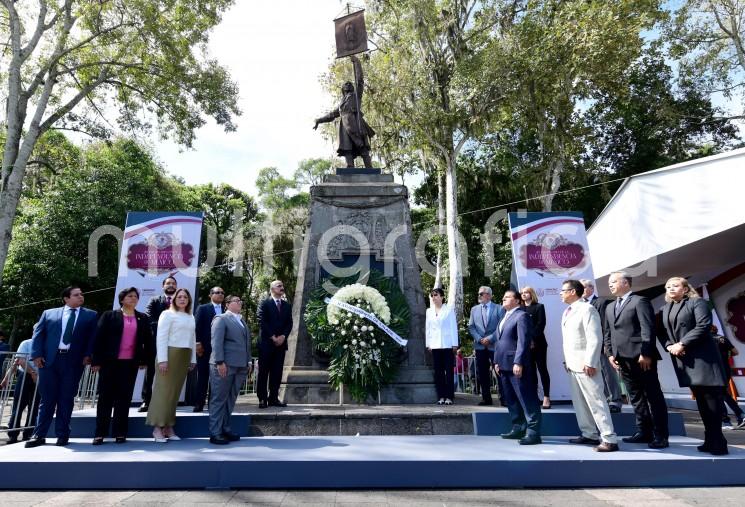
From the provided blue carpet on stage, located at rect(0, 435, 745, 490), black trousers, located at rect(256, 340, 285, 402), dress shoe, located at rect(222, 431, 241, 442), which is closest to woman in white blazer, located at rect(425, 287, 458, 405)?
black trousers, located at rect(256, 340, 285, 402)

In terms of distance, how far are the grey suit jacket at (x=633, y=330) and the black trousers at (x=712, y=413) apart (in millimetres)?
481

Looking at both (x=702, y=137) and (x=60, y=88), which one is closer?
(x=60, y=88)

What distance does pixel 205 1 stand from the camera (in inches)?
587

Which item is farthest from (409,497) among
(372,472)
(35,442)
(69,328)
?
(69,328)

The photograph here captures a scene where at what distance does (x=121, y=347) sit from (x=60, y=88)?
1418 centimetres

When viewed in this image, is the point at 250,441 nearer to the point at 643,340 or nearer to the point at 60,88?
the point at 643,340

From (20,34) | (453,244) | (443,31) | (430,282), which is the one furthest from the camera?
(430,282)

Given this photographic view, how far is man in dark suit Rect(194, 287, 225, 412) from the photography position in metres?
6.42

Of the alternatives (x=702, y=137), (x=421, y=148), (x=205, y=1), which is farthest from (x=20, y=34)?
(x=702, y=137)

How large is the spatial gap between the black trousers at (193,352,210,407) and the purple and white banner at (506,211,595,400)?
5.04m

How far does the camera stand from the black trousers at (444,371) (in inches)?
270

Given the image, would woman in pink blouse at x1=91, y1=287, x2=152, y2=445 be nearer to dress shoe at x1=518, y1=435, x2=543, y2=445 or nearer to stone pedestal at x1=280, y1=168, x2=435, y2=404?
stone pedestal at x1=280, y1=168, x2=435, y2=404

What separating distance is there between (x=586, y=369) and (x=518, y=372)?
2.05ft

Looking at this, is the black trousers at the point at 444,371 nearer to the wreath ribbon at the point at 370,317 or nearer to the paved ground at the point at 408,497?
the wreath ribbon at the point at 370,317
